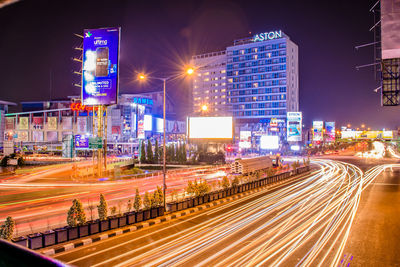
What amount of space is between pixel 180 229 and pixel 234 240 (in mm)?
2982

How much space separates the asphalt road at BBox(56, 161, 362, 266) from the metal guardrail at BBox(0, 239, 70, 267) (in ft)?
26.8

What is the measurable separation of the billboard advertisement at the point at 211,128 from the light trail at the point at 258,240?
3236 centimetres

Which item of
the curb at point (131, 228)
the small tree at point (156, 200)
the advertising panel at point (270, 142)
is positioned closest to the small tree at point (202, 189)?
the curb at point (131, 228)

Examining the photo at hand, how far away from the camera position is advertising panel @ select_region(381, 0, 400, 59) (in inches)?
400

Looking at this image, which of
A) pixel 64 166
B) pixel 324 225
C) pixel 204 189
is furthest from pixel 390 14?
pixel 64 166

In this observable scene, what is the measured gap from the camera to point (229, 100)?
399 feet

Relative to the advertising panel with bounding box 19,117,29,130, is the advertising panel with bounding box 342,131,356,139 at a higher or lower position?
lower

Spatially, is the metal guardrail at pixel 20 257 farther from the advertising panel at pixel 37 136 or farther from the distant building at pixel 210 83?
the distant building at pixel 210 83

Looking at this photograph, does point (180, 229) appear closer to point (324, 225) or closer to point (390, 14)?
point (324, 225)

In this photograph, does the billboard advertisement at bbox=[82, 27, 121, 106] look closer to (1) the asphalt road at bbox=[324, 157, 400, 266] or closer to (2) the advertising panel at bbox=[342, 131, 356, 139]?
(1) the asphalt road at bbox=[324, 157, 400, 266]

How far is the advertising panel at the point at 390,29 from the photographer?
33.4ft

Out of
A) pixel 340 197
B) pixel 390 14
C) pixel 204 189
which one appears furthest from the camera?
pixel 340 197

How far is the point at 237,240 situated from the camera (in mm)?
11867

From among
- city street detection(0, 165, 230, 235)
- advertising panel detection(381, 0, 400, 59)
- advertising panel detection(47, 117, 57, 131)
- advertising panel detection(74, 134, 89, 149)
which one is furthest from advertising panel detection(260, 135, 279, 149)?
advertising panel detection(47, 117, 57, 131)
